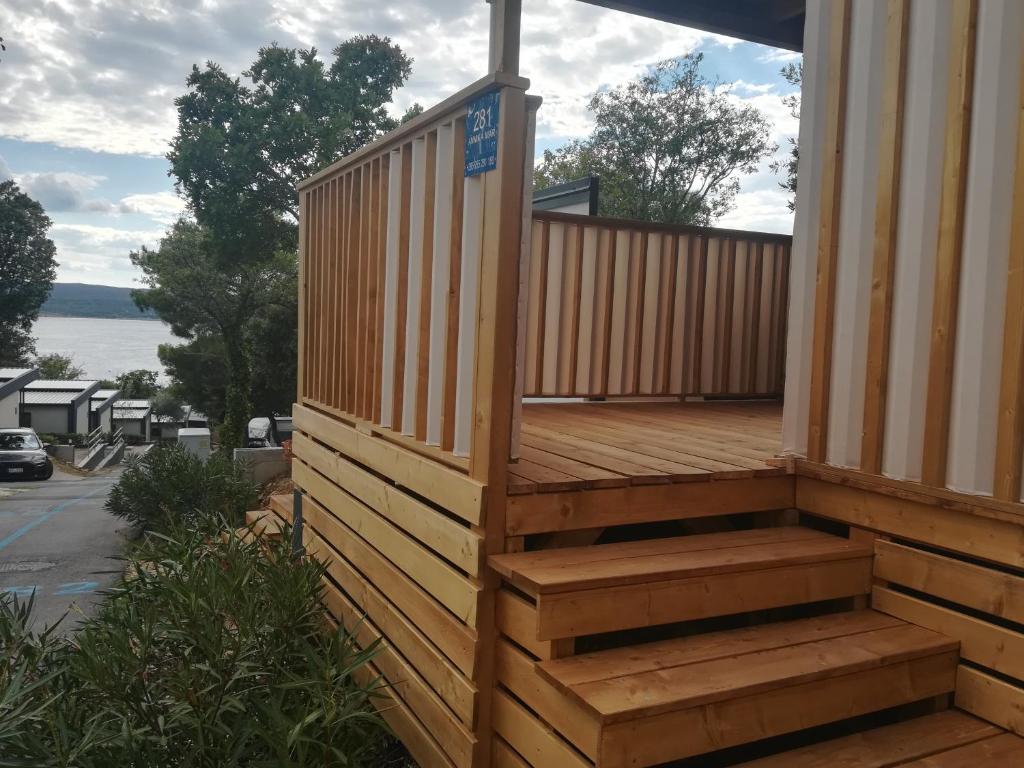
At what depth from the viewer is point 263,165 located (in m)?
21.7

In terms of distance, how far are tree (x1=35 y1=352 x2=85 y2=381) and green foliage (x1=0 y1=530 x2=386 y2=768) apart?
2019 inches

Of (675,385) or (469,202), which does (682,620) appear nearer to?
(469,202)

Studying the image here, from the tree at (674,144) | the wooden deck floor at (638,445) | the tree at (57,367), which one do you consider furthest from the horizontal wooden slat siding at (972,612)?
the tree at (57,367)

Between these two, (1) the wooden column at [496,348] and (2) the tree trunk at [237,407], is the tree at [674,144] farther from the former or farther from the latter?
(1) the wooden column at [496,348]

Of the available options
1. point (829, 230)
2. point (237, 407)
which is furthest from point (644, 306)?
point (237, 407)

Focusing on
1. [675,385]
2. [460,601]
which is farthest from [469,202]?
[675,385]

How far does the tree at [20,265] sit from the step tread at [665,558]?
40027 mm

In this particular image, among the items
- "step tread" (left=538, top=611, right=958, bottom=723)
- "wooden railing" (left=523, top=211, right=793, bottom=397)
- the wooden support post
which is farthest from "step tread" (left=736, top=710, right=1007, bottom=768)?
"wooden railing" (left=523, top=211, right=793, bottom=397)

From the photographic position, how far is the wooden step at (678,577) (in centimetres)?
215

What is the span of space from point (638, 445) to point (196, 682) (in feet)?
6.46

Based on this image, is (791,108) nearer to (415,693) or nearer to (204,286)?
(415,693)

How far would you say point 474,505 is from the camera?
2.38 m

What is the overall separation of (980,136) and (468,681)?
7.22 feet

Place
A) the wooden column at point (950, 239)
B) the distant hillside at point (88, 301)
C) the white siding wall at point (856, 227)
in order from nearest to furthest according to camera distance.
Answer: the wooden column at point (950, 239)
the white siding wall at point (856, 227)
the distant hillside at point (88, 301)
